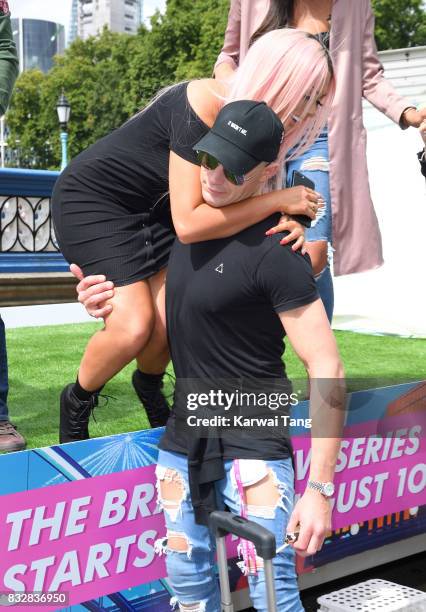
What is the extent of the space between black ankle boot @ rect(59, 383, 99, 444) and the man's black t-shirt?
84cm

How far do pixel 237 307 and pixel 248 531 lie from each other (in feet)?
1.56

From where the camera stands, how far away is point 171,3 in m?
33.4

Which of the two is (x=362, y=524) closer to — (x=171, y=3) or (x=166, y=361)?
(x=166, y=361)

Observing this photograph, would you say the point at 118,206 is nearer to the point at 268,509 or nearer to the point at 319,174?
the point at 319,174

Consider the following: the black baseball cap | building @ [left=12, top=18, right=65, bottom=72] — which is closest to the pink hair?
the black baseball cap

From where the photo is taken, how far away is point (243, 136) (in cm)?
160

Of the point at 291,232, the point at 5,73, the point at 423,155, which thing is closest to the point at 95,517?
the point at 291,232

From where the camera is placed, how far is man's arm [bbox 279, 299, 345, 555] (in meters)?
1.60

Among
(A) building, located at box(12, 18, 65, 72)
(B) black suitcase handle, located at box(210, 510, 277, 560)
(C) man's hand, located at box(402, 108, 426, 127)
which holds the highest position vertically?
(C) man's hand, located at box(402, 108, 426, 127)

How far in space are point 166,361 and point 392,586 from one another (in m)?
1.10

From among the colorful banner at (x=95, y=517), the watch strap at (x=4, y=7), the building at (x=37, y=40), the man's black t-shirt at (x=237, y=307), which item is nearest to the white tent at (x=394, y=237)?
the watch strap at (x=4, y=7)

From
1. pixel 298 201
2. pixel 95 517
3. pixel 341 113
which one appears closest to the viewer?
pixel 298 201

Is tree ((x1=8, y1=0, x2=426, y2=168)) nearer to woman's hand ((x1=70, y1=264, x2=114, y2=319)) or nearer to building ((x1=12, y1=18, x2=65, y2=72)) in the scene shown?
woman's hand ((x1=70, y1=264, x2=114, y2=319))

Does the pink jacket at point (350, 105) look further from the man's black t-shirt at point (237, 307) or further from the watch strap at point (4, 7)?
the man's black t-shirt at point (237, 307)
